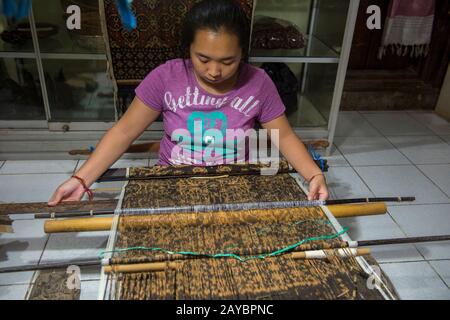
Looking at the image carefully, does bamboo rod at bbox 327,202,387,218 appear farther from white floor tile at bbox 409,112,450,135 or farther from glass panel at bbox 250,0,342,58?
white floor tile at bbox 409,112,450,135

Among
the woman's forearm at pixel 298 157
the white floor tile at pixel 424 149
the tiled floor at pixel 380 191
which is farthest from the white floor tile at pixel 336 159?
the woman's forearm at pixel 298 157

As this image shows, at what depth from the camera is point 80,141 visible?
2428 mm

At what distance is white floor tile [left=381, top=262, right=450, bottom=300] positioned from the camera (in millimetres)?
1597

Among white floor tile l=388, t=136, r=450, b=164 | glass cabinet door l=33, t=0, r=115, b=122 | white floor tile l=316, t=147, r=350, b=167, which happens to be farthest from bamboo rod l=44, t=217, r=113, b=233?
white floor tile l=388, t=136, r=450, b=164

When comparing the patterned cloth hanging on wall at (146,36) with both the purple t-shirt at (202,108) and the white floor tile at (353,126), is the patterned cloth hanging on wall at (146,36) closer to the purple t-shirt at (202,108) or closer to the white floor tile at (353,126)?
the purple t-shirt at (202,108)

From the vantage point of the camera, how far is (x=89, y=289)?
1.53m

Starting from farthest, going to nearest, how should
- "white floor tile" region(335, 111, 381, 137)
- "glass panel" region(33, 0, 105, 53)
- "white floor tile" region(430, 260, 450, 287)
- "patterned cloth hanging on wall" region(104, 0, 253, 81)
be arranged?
"white floor tile" region(335, 111, 381, 137), "glass panel" region(33, 0, 105, 53), "patterned cloth hanging on wall" region(104, 0, 253, 81), "white floor tile" region(430, 260, 450, 287)

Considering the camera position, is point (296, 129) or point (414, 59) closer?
point (296, 129)

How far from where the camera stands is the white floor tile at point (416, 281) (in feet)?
5.24

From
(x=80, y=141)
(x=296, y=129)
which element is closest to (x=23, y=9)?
(x=80, y=141)

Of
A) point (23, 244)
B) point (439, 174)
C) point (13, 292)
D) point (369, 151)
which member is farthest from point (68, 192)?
point (439, 174)

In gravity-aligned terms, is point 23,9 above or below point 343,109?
above
